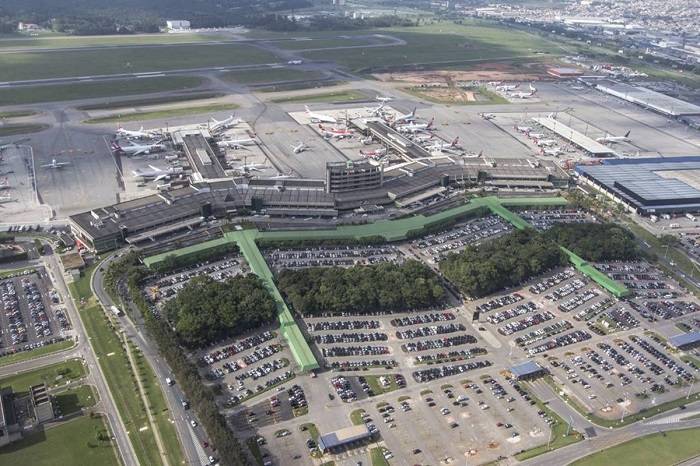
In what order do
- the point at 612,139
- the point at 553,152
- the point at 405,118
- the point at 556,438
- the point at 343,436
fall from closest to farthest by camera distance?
the point at 343,436 < the point at 556,438 < the point at 553,152 < the point at 612,139 < the point at 405,118

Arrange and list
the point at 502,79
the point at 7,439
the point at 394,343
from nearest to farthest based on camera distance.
A: 1. the point at 7,439
2. the point at 394,343
3. the point at 502,79

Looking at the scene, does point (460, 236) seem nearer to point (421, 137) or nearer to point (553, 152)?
point (421, 137)

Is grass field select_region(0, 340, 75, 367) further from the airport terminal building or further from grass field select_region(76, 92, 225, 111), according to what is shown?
grass field select_region(76, 92, 225, 111)

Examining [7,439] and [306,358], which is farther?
[306,358]

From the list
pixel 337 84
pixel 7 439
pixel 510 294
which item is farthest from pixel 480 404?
pixel 337 84

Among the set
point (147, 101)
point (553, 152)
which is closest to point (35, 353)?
point (147, 101)

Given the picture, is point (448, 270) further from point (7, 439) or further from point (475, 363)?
point (7, 439)

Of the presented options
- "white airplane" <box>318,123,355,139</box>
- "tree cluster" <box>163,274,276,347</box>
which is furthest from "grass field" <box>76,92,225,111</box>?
"tree cluster" <box>163,274,276,347</box>

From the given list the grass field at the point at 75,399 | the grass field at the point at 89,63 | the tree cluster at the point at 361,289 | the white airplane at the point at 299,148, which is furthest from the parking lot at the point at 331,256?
the grass field at the point at 89,63

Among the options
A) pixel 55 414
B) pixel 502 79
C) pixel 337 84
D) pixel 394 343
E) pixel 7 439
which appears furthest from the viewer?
pixel 502 79
